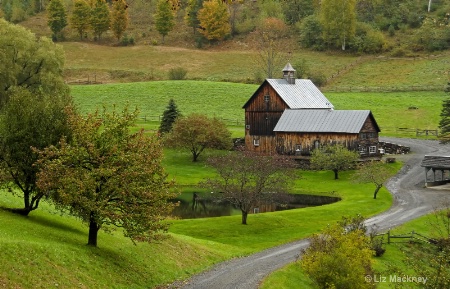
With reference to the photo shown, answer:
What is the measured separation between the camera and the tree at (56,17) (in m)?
145

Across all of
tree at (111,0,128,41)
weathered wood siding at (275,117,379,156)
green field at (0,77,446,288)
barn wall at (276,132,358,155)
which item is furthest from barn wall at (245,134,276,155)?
tree at (111,0,128,41)

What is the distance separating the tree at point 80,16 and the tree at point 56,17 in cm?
245

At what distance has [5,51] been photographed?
226 feet

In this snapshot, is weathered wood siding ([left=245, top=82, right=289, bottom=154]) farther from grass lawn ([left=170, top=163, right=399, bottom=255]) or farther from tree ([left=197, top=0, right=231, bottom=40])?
tree ([left=197, top=0, right=231, bottom=40])

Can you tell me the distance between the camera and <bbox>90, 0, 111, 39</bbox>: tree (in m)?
145

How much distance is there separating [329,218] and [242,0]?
127 m

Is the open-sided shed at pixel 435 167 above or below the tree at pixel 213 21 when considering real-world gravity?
below

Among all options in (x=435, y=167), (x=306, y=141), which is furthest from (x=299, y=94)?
(x=435, y=167)

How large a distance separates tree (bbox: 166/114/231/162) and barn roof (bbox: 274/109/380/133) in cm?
713

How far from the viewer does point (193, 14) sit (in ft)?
496

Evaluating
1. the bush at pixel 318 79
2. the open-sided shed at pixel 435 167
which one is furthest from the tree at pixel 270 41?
the open-sided shed at pixel 435 167

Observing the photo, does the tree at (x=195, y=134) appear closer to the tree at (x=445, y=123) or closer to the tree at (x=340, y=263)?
the tree at (x=445, y=123)

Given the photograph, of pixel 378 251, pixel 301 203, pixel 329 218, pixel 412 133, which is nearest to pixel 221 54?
pixel 412 133

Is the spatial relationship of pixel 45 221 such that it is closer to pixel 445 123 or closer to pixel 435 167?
pixel 435 167
